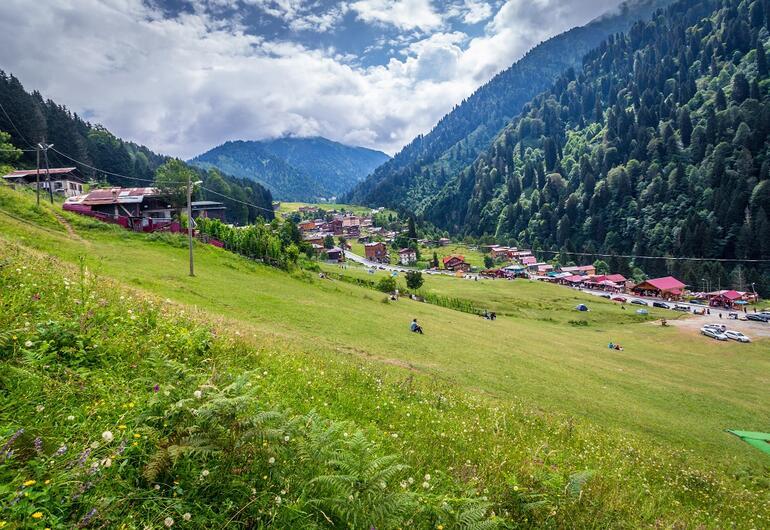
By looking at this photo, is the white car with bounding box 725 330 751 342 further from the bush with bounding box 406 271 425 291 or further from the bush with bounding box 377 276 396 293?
the bush with bounding box 377 276 396 293

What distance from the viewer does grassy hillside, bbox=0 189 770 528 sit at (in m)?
4.54

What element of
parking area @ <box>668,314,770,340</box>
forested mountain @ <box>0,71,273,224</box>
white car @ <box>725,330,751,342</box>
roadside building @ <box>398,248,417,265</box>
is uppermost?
forested mountain @ <box>0,71,273,224</box>

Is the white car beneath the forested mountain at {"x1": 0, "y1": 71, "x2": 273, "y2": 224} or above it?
beneath

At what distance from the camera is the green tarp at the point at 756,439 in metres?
19.5

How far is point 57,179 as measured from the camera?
3282 inches

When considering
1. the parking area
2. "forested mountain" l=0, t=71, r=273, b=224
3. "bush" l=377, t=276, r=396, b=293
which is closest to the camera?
"bush" l=377, t=276, r=396, b=293

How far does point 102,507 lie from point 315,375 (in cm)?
744

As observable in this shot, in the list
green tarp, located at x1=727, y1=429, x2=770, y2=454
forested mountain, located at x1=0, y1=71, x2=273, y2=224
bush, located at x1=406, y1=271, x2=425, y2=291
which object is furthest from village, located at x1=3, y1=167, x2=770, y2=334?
green tarp, located at x1=727, y1=429, x2=770, y2=454

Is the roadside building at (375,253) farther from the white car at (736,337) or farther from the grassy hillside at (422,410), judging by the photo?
the grassy hillside at (422,410)

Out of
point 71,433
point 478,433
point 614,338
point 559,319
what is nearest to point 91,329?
point 71,433

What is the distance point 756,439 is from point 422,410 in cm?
2184

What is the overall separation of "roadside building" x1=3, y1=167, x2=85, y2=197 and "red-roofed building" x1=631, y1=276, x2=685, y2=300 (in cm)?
17235

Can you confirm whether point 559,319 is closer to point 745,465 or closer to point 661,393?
point 661,393

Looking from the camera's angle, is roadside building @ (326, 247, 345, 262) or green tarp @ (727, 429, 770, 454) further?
roadside building @ (326, 247, 345, 262)
